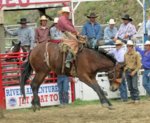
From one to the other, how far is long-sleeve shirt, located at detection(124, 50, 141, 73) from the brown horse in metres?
1.40

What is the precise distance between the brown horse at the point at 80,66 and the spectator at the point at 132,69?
129 centimetres

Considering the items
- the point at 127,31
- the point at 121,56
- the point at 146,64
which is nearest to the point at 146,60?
the point at 146,64

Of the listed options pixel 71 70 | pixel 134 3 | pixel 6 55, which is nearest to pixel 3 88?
pixel 6 55

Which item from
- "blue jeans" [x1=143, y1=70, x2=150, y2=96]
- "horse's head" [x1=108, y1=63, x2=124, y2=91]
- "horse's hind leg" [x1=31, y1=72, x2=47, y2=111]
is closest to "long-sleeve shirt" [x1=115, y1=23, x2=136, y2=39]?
"blue jeans" [x1=143, y1=70, x2=150, y2=96]

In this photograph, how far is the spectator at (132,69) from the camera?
1387 centimetres

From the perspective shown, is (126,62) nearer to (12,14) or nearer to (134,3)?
(134,3)

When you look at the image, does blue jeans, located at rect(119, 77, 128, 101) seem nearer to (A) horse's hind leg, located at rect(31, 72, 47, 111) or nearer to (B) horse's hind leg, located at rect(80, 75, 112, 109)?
(B) horse's hind leg, located at rect(80, 75, 112, 109)

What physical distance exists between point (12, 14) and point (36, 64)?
86.0ft

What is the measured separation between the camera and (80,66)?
40.7 ft

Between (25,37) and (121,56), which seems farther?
(25,37)

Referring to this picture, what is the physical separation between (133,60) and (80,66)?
6.87 ft

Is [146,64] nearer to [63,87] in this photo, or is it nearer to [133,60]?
[133,60]

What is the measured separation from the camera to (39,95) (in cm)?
1409

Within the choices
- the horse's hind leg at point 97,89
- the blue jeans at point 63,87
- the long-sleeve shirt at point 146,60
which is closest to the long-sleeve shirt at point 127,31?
the long-sleeve shirt at point 146,60
